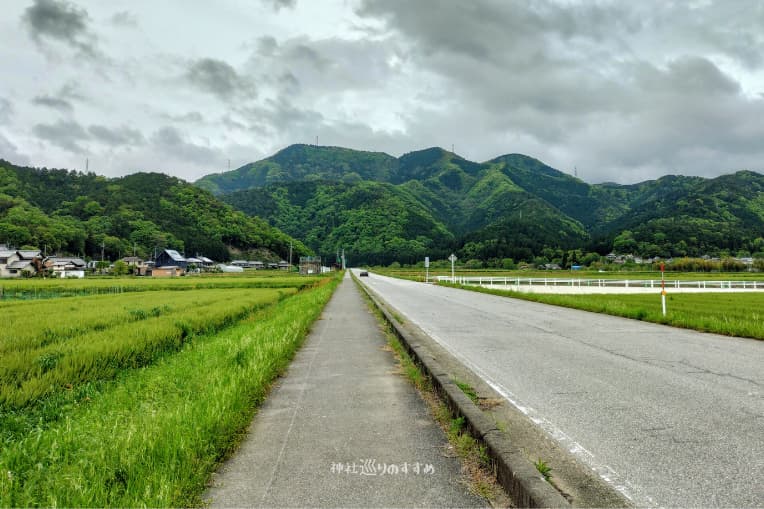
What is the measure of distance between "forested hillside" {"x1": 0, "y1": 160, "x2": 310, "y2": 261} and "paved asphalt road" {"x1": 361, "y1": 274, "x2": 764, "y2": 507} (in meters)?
121

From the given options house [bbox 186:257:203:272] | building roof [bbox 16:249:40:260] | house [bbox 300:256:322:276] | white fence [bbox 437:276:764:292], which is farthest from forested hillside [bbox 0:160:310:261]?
white fence [bbox 437:276:764:292]

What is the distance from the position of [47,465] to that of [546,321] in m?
13.1

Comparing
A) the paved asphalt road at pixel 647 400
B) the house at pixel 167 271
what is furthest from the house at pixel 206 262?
the paved asphalt road at pixel 647 400

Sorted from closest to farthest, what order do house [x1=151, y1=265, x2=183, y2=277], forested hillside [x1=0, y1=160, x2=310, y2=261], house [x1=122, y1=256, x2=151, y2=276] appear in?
house [x1=151, y1=265, x2=183, y2=277] → house [x1=122, y1=256, x2=151, y2=276] → forested hillside [x1=0, y1=160, x2=310, y2=261]

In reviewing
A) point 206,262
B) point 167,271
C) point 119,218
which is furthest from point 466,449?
point 119,218

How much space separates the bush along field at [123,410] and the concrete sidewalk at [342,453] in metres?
0.27

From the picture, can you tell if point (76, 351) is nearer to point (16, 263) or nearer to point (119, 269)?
point (16, 263)

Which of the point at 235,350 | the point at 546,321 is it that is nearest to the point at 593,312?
the point at 546,321

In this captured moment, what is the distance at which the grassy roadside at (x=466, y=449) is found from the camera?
3188 mm

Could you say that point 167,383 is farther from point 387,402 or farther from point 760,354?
point 760,354

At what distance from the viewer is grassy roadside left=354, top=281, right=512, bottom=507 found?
319 cm

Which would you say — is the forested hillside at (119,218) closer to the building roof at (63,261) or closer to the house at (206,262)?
the house at (206,262)

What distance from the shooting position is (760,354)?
8.39 m

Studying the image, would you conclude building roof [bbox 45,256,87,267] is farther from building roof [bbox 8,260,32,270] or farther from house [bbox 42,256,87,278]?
building roof [bbox 8,260,32,270]
